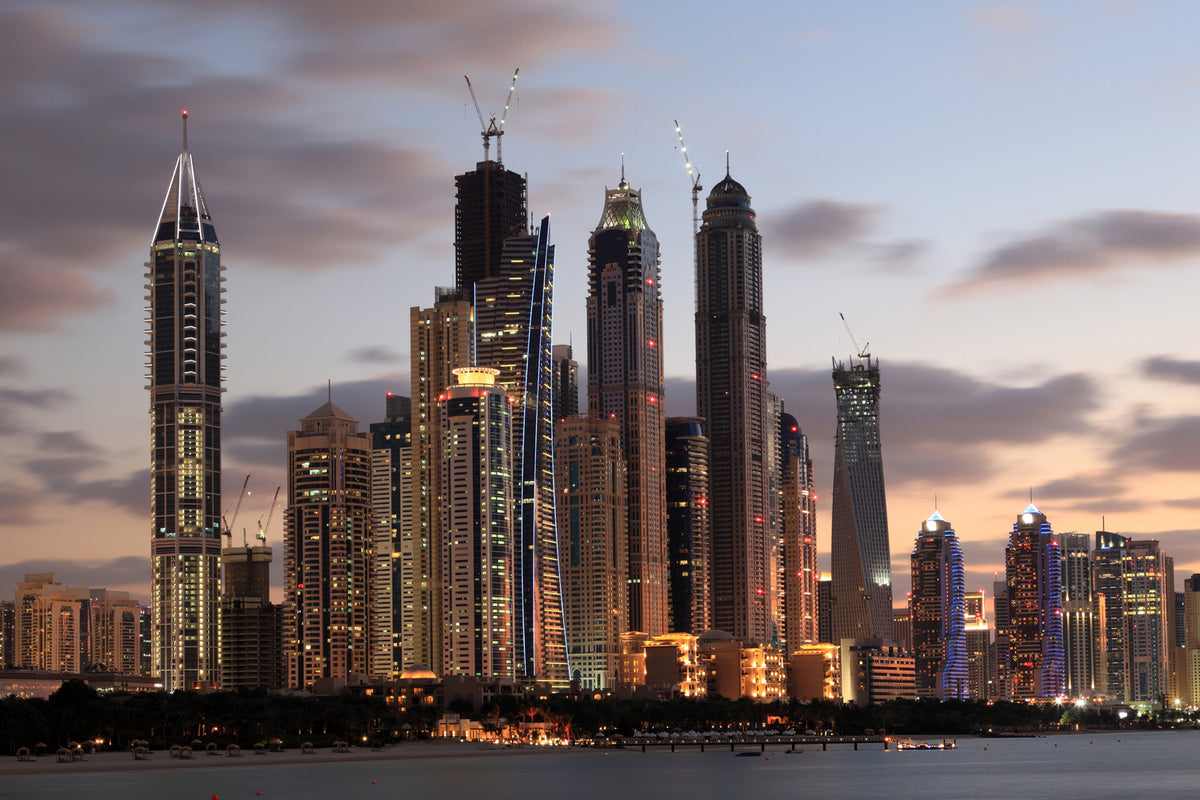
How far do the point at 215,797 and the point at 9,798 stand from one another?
2216 cm

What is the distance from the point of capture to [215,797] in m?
200

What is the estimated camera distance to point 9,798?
654ft
